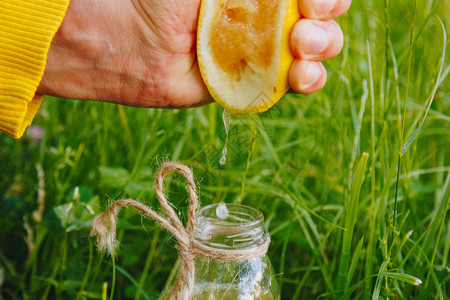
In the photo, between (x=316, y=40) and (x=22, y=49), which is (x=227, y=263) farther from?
(x=22, y=49)

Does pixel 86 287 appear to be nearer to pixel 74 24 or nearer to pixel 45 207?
pixel 45 207

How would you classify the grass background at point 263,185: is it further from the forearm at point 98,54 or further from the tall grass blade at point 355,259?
the forearm at point 98,54

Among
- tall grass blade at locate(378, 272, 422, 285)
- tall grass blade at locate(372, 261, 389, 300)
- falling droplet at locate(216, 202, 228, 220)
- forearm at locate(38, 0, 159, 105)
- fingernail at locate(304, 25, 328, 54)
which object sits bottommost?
tall grass blade at locate(372, 261, 389, 300)

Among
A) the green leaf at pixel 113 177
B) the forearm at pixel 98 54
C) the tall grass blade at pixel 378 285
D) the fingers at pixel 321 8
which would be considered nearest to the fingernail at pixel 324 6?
the fingers at pixel 321 8

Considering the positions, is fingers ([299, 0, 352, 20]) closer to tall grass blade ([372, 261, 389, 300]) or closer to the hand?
the hand

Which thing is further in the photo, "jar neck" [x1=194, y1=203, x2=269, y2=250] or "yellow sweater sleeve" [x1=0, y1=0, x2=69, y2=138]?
"yellow sweater sleeve" [x1=0, y1=0, x2=69, y2=138]

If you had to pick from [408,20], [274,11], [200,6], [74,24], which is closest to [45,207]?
[74,24]

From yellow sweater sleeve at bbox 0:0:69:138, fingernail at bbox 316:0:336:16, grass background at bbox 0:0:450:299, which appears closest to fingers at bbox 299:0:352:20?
fingernail at bbox 316:0:336:16
